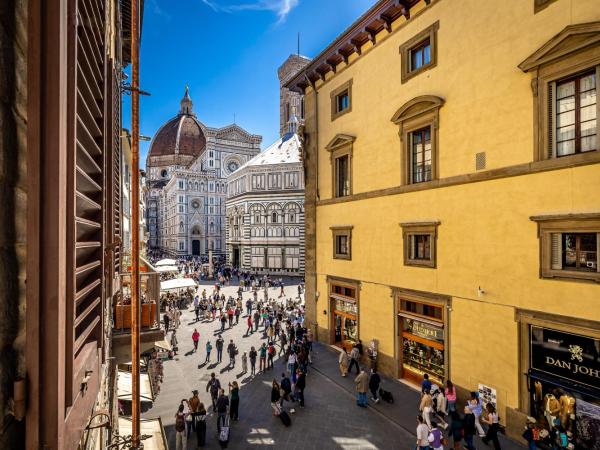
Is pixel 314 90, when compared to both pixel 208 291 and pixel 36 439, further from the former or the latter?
pixel 208 291

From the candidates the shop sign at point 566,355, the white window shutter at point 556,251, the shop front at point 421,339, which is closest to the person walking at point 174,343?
the shop front at point 421,339

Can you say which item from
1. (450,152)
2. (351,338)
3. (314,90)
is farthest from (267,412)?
(314,90)

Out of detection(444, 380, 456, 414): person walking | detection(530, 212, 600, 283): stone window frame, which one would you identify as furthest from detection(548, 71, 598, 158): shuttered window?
detection(444, 380, 456, 414): person walking

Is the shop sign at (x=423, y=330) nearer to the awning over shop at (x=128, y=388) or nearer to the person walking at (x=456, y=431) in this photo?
the person walking at (x=456, y=431)

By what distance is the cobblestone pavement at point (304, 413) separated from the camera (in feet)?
34.9

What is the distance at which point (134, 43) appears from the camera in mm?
5250

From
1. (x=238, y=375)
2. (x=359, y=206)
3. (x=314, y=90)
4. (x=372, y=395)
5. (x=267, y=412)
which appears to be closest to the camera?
(x=267, y=412)

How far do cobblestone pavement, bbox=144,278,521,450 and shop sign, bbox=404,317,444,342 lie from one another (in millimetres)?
2275

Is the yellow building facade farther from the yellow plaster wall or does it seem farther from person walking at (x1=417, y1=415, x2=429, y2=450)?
person walking at (x1=417, y1=415, x2=429, y2=450)

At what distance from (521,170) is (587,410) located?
6.61 m

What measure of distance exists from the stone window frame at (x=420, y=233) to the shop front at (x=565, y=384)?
3.95 m

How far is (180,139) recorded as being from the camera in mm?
106125

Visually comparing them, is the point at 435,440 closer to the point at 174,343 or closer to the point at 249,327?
the point at 174,343

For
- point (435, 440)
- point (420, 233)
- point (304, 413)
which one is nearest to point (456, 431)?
point (435, 440)
